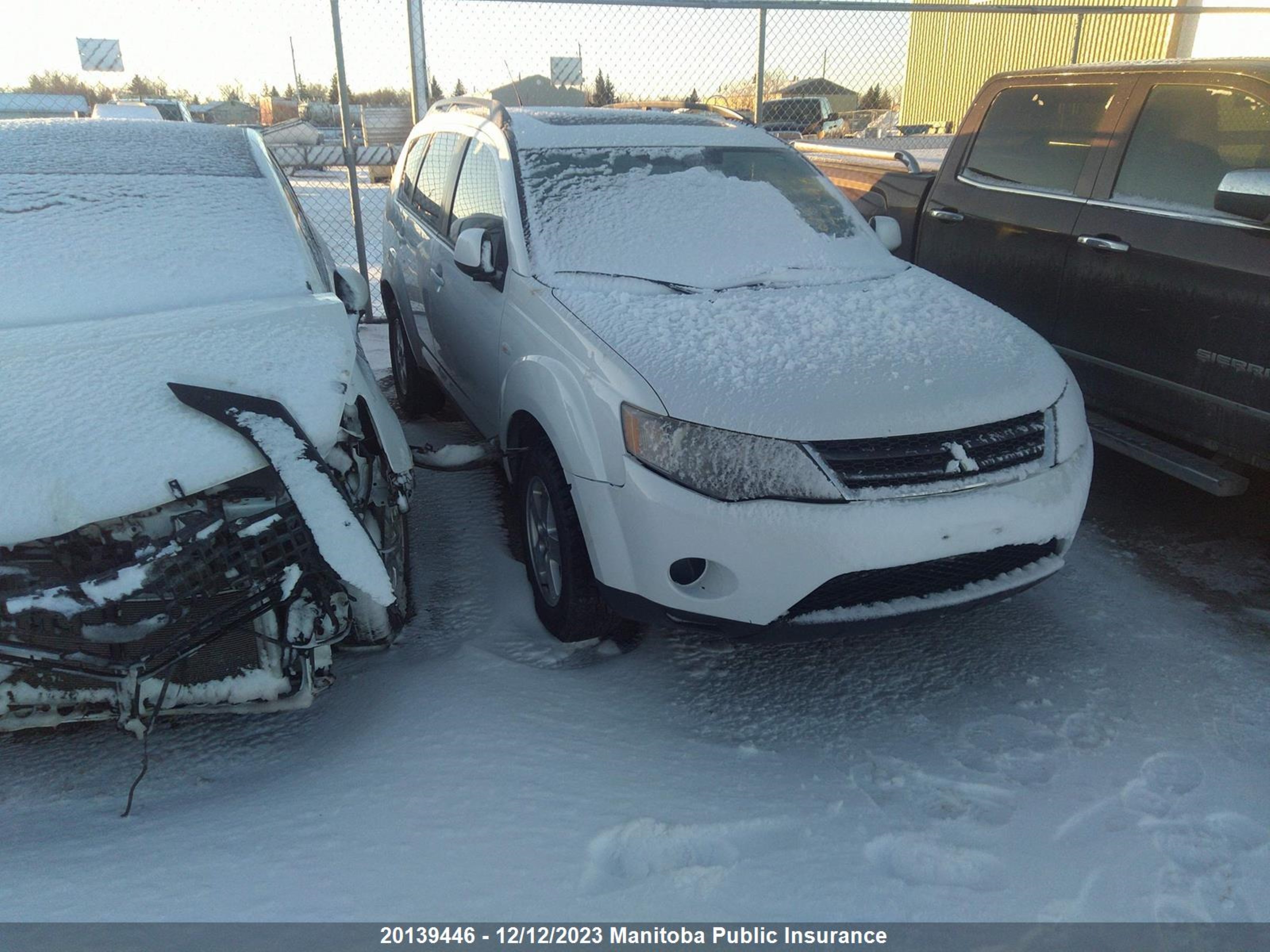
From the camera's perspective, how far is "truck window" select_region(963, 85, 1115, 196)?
4.21 metres

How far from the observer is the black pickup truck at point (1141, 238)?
133 inches

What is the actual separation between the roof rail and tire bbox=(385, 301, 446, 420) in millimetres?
1196

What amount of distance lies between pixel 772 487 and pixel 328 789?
1482 mm

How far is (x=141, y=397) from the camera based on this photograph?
2.49m

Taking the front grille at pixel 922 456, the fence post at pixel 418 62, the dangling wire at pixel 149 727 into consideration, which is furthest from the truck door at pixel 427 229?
the front grille at pixel 922 456

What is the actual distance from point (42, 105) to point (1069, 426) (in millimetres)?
24187

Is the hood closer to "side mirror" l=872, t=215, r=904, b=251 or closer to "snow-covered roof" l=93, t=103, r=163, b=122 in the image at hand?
"side mirror" l=872, t=215, r=904, b=251

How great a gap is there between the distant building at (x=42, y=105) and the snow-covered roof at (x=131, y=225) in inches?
673

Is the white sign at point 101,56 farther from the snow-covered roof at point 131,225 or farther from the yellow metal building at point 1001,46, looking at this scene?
the yellow metal building at point 1001,46

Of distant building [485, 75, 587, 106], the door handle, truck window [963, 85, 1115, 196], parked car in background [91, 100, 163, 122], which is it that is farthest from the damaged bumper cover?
parked car in background [91, 100, 163, 122]

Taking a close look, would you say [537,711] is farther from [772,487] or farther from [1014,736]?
[1014,736]

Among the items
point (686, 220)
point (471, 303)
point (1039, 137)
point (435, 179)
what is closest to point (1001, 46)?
point (1039, 137)

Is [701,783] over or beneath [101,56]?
beneath

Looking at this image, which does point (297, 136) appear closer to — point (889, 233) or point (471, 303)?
point (471, 303)
